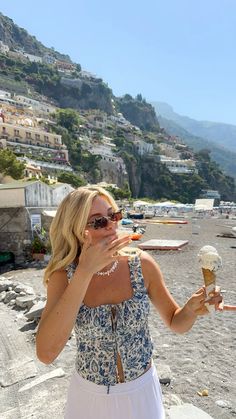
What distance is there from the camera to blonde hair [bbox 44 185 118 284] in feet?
5.93

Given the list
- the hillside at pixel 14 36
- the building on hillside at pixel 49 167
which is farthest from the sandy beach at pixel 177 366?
the hillside at pixel 14 36

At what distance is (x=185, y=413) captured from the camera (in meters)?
3.65

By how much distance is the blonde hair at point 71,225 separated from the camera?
181 centimetres

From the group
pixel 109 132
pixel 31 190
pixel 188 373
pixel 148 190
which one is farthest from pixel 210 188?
pixel 188 373

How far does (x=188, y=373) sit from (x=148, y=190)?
395 ft

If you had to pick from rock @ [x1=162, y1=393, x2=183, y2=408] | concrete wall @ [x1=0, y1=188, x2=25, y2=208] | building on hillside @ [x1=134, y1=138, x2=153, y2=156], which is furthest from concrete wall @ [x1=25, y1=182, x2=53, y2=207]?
building on hillside @ [x1=134, y1=138, x2=153, y2=156]

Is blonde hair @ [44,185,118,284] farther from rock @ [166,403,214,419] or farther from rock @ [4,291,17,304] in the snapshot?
rock @ [4,291,17,304]

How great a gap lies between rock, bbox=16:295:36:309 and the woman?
6.45 meters

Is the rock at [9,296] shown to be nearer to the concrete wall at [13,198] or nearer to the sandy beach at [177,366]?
the sandy beach at [177,366]

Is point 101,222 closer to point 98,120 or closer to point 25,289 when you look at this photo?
point 25,289

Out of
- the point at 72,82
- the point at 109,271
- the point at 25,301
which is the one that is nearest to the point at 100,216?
the point at 109,271

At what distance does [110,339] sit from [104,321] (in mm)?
99

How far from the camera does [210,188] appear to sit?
138875 millimetres

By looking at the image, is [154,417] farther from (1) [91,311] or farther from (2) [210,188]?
(2) [210,188]
